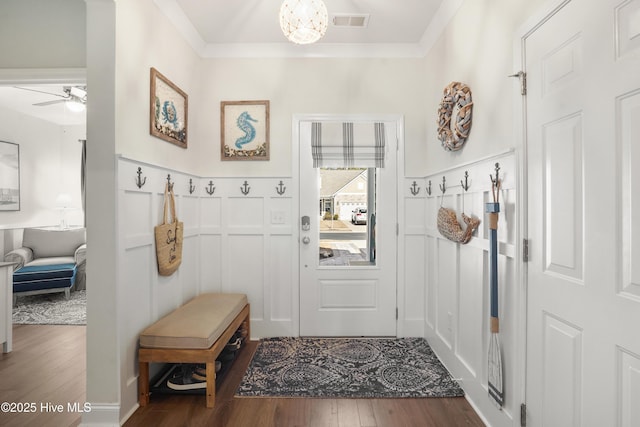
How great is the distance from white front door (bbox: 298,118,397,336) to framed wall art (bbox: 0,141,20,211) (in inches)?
184

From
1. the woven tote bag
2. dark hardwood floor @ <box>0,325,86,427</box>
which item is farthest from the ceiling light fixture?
dark hardwood floor @ <box>0,325,86,427</box>

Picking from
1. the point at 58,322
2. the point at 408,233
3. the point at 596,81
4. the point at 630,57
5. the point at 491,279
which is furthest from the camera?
the point at 58,322

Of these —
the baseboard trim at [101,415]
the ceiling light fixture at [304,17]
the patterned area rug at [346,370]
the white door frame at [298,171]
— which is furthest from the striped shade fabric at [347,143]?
the baseboard trim at [101,415]

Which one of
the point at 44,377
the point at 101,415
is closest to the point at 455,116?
the point at 101,415

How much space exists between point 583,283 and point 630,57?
78 centimetres

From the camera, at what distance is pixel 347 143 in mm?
2949

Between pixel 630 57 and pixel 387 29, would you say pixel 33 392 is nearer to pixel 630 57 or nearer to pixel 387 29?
pixel 630 57

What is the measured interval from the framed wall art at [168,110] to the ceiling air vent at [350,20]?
141cm

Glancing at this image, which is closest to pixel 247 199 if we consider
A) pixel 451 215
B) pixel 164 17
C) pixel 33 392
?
pixel 164 17

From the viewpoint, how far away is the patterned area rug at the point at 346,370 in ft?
6.91

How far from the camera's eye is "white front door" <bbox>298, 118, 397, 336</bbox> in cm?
298

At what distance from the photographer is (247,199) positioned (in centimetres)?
299

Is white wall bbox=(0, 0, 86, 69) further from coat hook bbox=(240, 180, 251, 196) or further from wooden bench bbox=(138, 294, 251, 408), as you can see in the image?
wooden bench bbox=(138, 294, 251, 408)

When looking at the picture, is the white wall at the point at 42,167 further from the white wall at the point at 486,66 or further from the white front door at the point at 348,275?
the white wall at the point at 486,66
